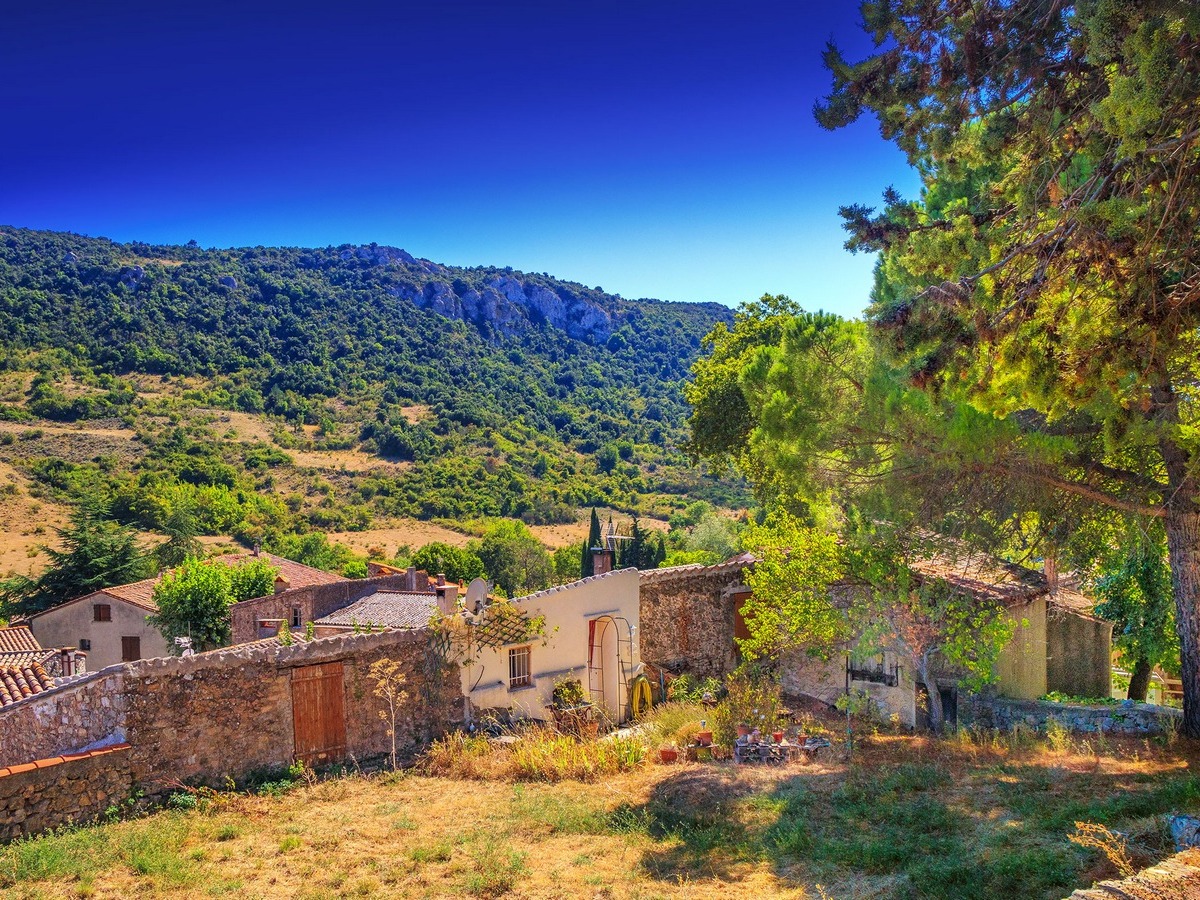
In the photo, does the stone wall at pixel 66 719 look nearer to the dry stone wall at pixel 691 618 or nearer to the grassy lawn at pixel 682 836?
the grassy lawn at pixel 682 836

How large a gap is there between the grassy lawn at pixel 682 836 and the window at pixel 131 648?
20836 mm

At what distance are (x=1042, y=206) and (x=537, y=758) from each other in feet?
31.7

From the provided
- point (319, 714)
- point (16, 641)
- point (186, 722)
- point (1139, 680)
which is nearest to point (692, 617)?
point (319, 714)

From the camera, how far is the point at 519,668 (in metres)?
15.6

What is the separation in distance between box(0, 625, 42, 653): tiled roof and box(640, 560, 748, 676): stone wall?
1675 centimetres

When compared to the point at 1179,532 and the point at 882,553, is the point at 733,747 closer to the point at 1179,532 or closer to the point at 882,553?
the point at 882,553

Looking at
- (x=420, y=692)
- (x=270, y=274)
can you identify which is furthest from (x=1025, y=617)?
(x=270, y=274)

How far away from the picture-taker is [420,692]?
46.2 ft

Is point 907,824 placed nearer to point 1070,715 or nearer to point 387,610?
point 1070,715

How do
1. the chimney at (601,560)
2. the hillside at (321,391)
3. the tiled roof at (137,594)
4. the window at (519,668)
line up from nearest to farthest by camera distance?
the window at (519,668)
the chimney at (601,560)
the tiled roof at (137,594)
the hillside at (321,391)

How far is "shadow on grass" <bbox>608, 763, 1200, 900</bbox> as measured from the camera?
698cm

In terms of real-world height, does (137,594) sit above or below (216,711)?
below

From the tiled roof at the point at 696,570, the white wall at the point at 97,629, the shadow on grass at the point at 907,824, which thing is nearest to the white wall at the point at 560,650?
the tiled roof at the point at 696,570

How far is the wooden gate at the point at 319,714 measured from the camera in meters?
12.7
